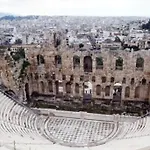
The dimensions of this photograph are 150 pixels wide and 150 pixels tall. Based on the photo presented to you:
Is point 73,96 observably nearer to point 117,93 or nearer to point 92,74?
point 92,74

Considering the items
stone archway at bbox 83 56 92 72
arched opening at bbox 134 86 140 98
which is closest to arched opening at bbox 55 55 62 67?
stone archway at bbox 83 56 92 72

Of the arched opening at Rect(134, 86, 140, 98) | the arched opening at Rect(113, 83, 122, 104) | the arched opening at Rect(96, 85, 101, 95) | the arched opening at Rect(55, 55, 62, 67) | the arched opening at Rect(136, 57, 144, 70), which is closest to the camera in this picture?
the arched opening at Rect(136, 57, 144, 70)

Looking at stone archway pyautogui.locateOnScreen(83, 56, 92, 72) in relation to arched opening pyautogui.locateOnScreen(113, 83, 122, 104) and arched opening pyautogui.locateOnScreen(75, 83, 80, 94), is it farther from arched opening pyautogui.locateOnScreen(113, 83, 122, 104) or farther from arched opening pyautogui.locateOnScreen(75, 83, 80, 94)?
arched opening pyautogui.locateOnScreen(113, 83, 122, 104)

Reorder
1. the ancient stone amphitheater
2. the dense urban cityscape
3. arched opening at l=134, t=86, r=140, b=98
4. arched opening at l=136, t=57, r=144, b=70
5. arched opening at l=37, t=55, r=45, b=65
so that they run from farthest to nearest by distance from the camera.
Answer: arched opening at l=37, t=55, r=45, b=65 → arched opening at l=134, t=86, r=140, b=98 → arched opening at l=136, t=57, r=144, b=70 → the dense urban cityscape → the ancient stone amphitheater

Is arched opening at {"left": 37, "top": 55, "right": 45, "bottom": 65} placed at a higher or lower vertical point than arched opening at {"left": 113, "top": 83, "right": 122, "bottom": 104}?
higher

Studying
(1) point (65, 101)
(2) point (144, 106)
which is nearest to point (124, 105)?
(2) point (144, 106)

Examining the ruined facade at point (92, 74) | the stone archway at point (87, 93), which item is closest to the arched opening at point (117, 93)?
the ruined facade at point (92, 74)

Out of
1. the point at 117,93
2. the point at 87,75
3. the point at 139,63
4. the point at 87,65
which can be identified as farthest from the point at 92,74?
the point at 139,63

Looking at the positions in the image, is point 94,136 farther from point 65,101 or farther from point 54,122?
point 65,101

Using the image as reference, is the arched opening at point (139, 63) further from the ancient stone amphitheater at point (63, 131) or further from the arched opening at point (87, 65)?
the ancient stone amphitheater at point (63, 131)
